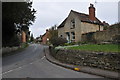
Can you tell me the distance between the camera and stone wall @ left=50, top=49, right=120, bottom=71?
799cm

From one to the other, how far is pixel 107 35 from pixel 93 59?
410 inches

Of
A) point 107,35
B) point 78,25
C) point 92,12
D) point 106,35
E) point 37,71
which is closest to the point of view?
point 37,71

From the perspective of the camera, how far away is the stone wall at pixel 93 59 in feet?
26.2

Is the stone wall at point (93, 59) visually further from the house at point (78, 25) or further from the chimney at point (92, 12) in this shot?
the chimney at point (92, 12)

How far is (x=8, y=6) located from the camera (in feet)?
45.9

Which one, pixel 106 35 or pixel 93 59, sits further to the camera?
pixel 106 35

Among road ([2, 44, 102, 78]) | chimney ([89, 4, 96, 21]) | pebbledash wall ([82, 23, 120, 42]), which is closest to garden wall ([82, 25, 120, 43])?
pebbledash wall ([82, 23, 120, 42])

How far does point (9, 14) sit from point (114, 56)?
11.7 m

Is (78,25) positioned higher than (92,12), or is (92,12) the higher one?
(92,12)

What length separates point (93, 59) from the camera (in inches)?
364

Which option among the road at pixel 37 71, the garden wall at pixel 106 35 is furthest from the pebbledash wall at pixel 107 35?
the road at pixel 37 71

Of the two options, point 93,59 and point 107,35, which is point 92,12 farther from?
point 93,59

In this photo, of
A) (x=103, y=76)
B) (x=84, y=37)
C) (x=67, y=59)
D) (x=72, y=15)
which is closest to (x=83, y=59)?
(x=67, y=59)

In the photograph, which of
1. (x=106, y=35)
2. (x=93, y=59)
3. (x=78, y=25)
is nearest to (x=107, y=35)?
(x=106, y=35)
